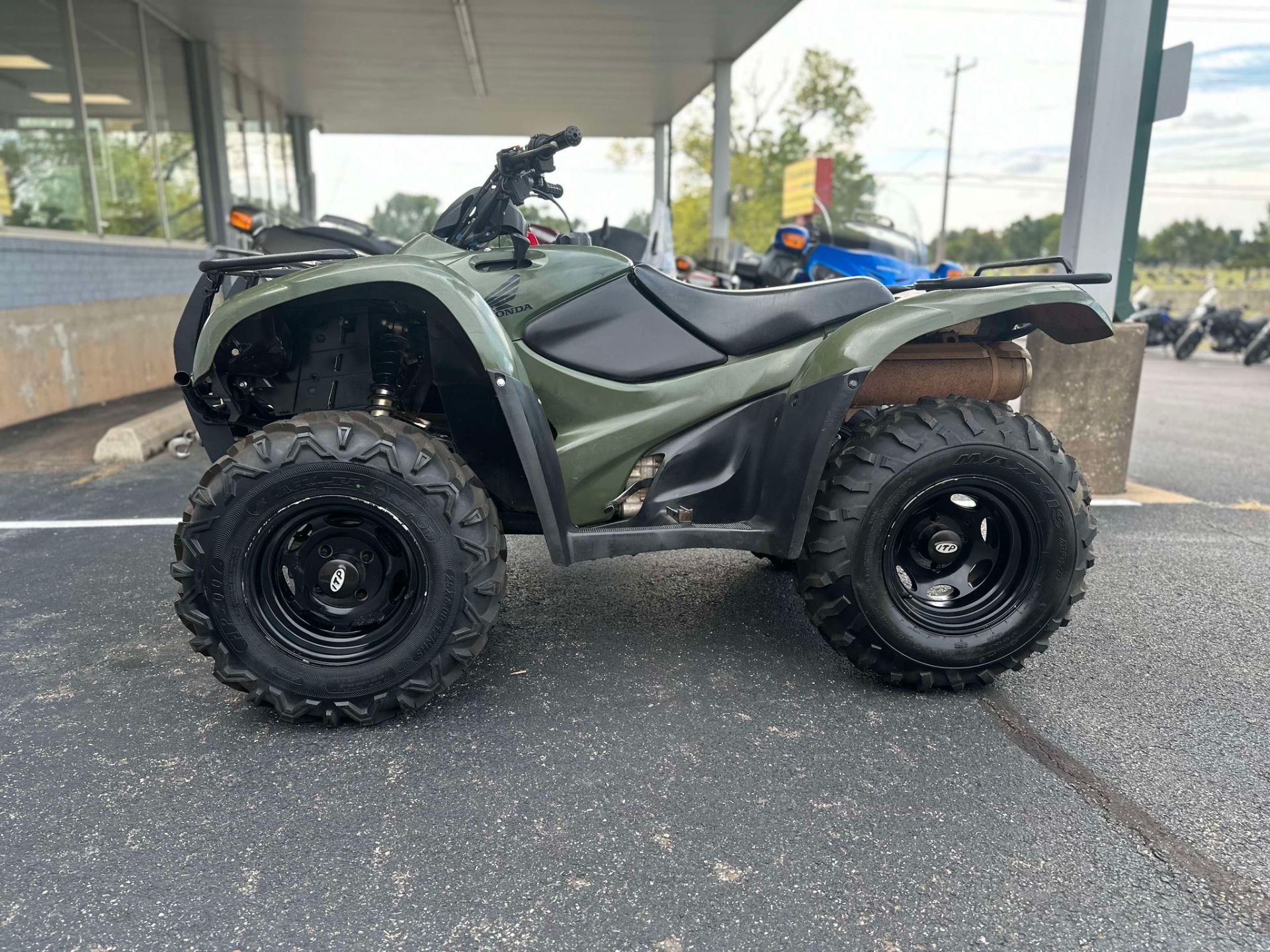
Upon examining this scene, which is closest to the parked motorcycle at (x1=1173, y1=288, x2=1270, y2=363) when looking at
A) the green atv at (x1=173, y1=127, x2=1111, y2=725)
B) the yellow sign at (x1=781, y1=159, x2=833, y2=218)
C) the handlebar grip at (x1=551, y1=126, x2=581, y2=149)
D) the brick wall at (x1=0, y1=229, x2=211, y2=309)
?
the yellow sign at (x1=781, y1=159, x2=833, y2=218)

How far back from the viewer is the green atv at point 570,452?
89.4 inches

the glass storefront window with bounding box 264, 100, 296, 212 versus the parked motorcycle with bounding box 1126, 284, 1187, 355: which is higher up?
the glass storefront window with bounding box 264, 100, 296, 212

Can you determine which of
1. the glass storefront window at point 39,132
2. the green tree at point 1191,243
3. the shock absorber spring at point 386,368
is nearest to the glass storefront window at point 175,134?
the glass storefront window at point 39,132

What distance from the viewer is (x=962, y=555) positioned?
8.73 feet

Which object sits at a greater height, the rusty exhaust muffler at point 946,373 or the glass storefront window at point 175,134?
the glass storefront window at point 175,134

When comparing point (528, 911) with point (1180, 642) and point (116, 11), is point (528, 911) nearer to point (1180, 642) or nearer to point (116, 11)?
point (1180, 642)

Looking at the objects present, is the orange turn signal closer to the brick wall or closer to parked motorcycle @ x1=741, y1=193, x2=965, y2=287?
the brick wall

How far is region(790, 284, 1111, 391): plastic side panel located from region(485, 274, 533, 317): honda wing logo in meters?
0.90

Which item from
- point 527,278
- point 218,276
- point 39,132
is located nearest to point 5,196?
point 39,132

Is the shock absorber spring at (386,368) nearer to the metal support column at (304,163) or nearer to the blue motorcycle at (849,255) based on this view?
the blue motorcycle at (849,255)

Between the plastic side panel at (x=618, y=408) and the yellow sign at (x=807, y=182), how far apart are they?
1809cm

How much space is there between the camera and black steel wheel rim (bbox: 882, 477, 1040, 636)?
2.51m

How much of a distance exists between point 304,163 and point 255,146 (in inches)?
163

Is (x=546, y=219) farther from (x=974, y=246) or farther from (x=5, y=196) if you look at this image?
(x=974, y=246)
